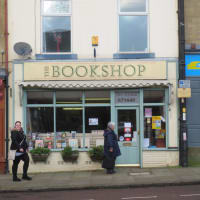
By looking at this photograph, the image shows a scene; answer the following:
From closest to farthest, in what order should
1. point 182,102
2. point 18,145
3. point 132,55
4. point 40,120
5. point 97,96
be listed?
point 18,145 → point 182,102 → point 132,55 → point 97,96 → point 40,120

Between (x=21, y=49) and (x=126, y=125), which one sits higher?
(x=21, y=49)

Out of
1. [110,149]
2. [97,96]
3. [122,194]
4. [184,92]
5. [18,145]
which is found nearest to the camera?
[122,194]

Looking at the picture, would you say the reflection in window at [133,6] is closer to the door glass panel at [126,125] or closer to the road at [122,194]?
the door glass panel at [126,125]

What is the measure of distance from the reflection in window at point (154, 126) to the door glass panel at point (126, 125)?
43 centimetres

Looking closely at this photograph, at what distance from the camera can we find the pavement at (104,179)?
10.2 metres

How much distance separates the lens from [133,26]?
13438 mm

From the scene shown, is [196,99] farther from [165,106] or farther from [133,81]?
[133,81]

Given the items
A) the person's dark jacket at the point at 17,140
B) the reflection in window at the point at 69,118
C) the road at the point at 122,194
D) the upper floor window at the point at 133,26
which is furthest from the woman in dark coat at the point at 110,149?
the upper floor window at the point at 133,26

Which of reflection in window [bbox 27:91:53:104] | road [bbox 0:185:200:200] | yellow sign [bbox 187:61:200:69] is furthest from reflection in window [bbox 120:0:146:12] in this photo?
road [bbox 0:185:200:200]

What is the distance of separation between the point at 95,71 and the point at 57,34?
2.03 meters

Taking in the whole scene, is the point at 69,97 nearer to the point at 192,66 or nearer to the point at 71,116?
the point at 71,116

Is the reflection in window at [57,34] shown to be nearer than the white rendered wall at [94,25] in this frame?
No

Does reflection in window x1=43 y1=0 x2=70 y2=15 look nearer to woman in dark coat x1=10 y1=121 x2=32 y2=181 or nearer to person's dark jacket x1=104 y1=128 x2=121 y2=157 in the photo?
woman in dark coat x1=10 y1=121 x2=32 y2=181

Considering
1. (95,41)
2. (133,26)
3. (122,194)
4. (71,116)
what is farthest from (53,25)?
(122,194)
